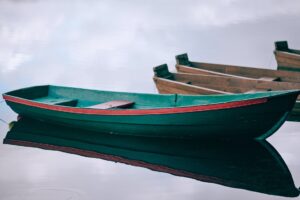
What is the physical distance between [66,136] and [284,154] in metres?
5.96

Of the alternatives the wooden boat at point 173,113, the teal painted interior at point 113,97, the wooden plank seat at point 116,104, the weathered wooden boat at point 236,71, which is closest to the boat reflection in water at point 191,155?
the wooden boat at point 173,113

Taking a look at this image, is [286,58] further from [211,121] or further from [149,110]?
[149,110]

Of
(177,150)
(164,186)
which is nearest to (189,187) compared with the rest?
(164,186)

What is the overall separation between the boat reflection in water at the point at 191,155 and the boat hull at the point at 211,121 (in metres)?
0.27

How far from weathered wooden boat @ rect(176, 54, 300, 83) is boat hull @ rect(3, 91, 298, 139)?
3.11m

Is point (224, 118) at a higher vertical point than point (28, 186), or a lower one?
higher

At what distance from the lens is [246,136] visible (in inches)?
390

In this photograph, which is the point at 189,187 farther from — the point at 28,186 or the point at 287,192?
the point at 28,186

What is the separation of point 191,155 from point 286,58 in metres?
6.35

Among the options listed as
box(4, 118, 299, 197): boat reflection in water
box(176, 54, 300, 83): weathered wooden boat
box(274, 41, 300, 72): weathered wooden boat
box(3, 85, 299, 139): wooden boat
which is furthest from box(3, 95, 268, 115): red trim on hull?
box(274, 41, 300, 72): weathered wooden boat

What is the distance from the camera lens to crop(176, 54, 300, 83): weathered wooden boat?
1294cm

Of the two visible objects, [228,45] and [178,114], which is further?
[228,45]

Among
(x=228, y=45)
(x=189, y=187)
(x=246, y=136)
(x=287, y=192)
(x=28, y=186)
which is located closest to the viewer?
(x=287, y=192)

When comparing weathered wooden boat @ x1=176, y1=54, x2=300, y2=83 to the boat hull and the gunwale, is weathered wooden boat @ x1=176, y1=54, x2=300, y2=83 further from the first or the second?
the gunwale
